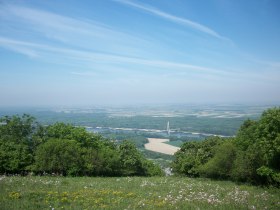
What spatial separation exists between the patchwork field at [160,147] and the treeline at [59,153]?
190 feet

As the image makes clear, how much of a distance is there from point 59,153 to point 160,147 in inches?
3294

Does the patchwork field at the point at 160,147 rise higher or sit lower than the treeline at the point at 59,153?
lower

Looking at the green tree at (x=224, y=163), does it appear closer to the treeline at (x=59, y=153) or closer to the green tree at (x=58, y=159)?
the treeline at (x=59, y=153)

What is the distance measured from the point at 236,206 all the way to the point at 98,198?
690 centimetres

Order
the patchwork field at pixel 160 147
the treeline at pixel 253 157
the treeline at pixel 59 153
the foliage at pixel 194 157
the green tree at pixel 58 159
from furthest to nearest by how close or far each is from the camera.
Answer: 1. the patchwork field at pixel 160 147
2. the foliage at pixel 194 157
3. the treeline at pixel 59 153
4. the green tree at pixel 58 159
5. the treeline at pixel 253 157

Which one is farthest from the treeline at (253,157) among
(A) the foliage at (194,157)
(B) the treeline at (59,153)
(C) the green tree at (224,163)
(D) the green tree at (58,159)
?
(D) the green tree at (58,159)

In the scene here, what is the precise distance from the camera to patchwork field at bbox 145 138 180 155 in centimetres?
10762

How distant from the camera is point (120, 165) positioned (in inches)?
1670

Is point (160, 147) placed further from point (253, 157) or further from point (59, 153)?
point (253, 157)

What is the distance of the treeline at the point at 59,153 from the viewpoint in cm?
3488

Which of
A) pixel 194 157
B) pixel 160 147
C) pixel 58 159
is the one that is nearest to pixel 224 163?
pixel 194 157

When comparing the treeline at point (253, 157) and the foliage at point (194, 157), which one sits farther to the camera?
the foliage at point (194, 157)

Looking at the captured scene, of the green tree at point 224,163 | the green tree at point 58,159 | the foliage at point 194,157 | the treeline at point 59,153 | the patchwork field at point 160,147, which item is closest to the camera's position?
the green tree at point 224,163

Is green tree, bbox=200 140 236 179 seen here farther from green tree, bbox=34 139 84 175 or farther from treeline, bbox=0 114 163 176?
green tree, bbox=34 139 84 175
